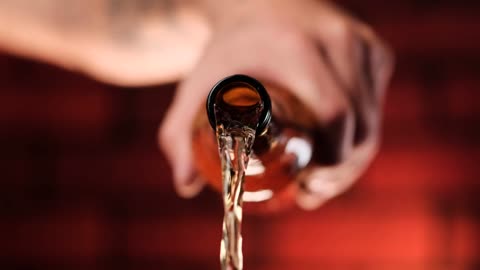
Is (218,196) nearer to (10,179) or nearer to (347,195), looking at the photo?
(347,195)

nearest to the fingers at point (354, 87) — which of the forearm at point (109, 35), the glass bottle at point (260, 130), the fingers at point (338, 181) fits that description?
the fingers at point (338, 181)

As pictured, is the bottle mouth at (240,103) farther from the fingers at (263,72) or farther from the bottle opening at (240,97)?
the fingers at (263,72)

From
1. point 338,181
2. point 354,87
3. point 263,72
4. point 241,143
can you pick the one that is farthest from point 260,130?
point 338,181

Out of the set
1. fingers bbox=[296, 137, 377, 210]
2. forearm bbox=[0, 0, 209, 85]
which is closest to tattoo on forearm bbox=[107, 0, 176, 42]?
forearm bbox=[0, 0, 209, 85]

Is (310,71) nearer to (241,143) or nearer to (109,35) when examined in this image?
(241,143)

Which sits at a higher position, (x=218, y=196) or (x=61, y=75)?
(x=61, y=75)

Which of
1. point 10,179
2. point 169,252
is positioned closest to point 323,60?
point 169,252
